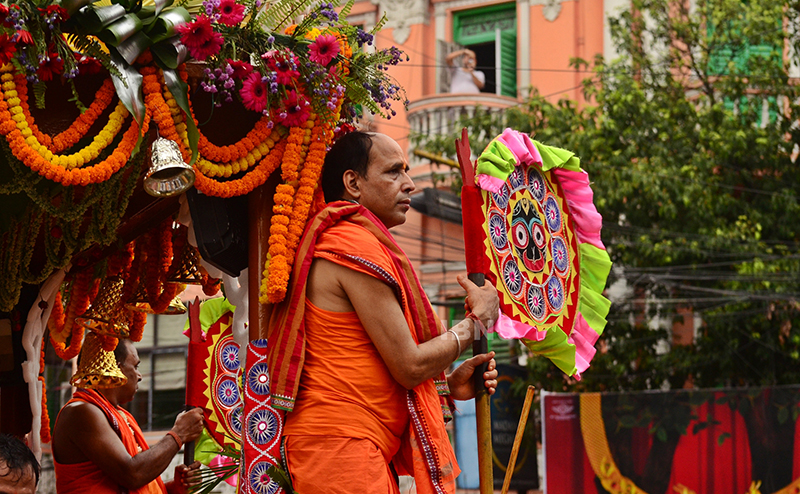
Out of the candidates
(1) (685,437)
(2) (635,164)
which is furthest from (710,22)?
(1) (685,437)

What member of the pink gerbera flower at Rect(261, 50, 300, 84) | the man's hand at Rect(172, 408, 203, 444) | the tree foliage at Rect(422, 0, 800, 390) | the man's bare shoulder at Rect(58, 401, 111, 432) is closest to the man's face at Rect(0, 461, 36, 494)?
the man's hand at Rect(172, 408, 203, 444)

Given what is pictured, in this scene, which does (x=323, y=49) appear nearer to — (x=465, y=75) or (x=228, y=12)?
(x=228, y=12)

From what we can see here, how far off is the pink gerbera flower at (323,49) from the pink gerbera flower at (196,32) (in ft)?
1.13

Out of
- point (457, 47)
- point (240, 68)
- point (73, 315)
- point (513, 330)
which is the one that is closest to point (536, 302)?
point (513, 330)

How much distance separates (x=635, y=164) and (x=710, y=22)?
2.37 m

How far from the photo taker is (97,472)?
4.05 m

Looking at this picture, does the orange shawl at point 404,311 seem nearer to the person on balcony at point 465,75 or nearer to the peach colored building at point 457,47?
the peach colored building at point 457,47

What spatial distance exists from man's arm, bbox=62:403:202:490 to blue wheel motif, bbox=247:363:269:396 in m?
0.88

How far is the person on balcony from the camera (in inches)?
583

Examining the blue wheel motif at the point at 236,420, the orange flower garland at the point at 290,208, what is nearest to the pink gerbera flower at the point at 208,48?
the orange flower garland at the point at 290,208

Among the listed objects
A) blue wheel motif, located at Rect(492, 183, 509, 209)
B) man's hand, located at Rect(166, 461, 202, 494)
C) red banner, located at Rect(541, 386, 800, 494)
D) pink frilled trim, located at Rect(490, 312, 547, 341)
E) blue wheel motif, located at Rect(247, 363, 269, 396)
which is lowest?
red banner, located at Rect(541, 386, 800, 494)

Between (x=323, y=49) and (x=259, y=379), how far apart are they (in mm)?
1049

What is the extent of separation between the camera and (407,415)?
284 cm

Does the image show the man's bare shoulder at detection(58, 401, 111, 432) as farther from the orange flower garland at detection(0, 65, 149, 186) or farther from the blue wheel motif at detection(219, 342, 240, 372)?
the orange flower garland at detection(0, 65, 149, 186)
